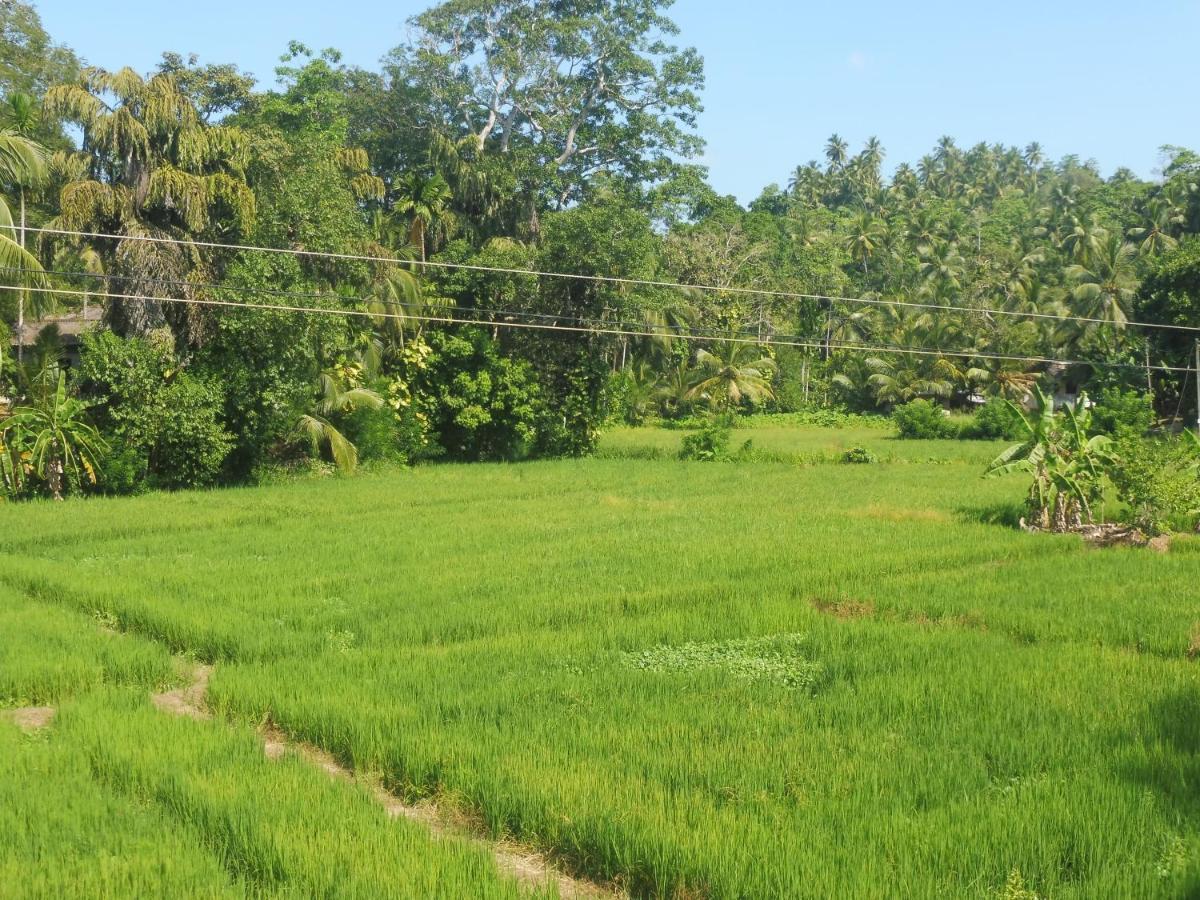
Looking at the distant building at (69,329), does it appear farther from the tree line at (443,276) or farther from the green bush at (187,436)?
the green bush at (187,436)

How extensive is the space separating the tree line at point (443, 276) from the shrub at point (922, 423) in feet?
11.6

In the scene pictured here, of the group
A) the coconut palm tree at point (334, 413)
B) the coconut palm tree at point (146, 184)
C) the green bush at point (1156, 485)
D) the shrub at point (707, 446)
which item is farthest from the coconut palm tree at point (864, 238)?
the green bush at point (1156, 485)

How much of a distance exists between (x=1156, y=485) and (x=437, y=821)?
1273 centimetres

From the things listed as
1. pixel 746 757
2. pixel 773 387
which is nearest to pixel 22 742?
pixel 746 757

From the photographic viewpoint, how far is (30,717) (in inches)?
313

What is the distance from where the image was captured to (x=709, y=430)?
100 ft

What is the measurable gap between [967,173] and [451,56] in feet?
221

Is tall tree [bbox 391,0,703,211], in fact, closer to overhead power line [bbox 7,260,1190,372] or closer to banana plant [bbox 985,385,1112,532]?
overhead power line [bbox 7,260,1190,372]

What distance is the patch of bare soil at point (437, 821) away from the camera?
527 centimetres

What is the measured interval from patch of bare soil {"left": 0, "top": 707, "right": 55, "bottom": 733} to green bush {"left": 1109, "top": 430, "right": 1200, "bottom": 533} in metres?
13.6

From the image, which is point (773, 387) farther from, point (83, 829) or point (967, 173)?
point (967, 173)

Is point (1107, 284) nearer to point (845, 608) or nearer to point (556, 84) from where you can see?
point (556, 84)

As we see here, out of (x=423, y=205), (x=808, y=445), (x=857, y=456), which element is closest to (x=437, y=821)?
(x=857, y=456)

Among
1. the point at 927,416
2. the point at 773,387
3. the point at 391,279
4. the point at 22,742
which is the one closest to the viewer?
the point at 22,742
